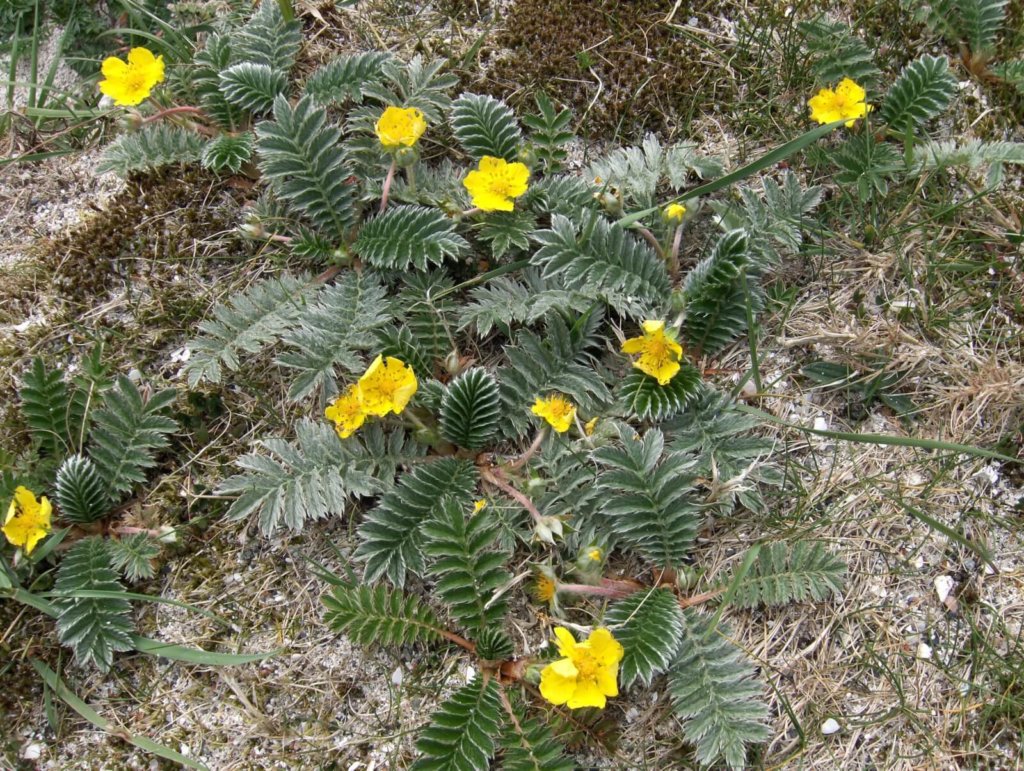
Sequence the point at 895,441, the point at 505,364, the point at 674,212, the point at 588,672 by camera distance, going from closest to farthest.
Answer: the point at 588,672, the point at 895,441, the point at 674,212, the point at 505,364

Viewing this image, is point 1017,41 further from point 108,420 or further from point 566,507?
point 108,420

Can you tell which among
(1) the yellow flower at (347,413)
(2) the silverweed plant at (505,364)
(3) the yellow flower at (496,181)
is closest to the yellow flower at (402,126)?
(2) the silverweed plant at (505,364)

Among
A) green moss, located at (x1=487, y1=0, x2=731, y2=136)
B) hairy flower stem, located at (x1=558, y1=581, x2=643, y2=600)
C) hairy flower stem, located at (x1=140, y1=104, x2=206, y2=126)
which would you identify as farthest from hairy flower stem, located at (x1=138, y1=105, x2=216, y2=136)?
hairy flower stem, located at (x1=558, y1=581, x2=643, y2=600)

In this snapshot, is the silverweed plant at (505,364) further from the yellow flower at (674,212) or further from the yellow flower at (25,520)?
the yellow flower at (25,520)

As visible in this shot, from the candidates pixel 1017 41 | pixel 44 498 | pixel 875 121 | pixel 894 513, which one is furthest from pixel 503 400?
pixel 1017 41

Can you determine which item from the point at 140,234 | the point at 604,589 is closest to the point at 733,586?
the point at 604,589

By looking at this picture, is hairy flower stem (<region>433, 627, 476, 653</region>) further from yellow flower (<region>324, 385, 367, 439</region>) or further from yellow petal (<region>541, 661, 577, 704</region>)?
yellow flower (<region>324, 385, 367, 439</region>)

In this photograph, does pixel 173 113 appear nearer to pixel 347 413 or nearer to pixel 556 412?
pixel 347 413
